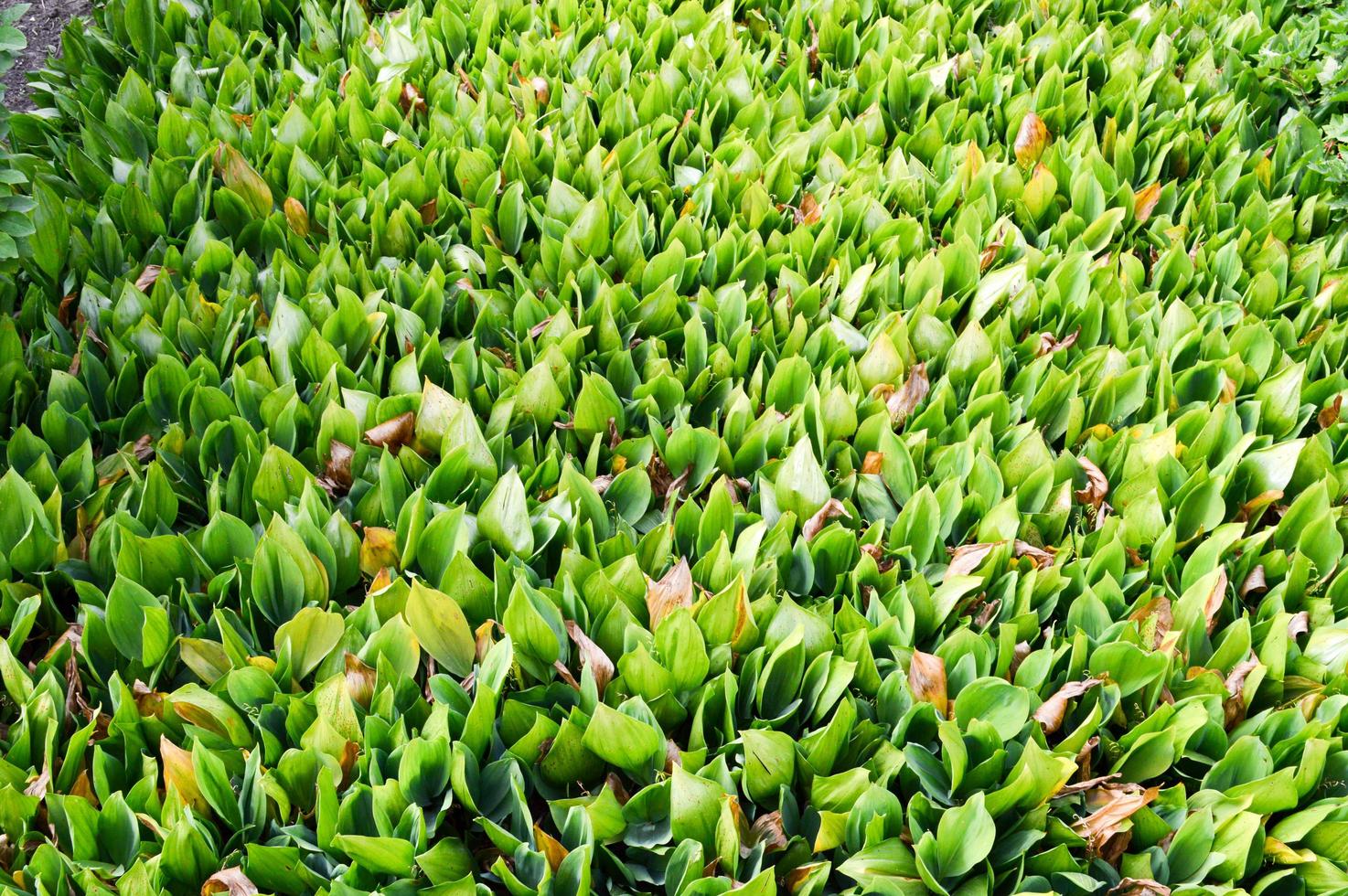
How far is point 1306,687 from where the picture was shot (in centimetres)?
226

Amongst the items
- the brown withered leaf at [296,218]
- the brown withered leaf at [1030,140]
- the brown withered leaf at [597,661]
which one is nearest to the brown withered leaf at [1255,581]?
the brown withered leaf at [597,661]

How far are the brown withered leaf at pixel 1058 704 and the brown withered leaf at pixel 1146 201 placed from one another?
6.31 ft

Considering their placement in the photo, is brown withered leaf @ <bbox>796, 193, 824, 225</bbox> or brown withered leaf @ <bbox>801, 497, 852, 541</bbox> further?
brown withered leaf @ <bbox>796, 193, 824, 225</bbox>

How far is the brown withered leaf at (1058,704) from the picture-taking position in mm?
2145

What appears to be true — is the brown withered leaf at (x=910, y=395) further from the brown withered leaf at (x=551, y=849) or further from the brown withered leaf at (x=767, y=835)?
the brown withered leaf at (x=551, y=849)

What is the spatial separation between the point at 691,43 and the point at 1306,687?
9.81 ft

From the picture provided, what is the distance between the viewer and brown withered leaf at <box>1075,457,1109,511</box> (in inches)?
104

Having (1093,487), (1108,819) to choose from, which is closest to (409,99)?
(1093,487)

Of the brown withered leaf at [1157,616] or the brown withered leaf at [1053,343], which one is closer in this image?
the brown withered leaf at [1157,616]

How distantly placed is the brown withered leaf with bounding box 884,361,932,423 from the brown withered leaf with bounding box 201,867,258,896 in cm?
174

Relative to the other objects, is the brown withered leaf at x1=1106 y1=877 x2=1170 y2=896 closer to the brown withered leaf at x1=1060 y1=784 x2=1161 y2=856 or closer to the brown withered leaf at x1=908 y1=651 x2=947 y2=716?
the brown withered leaf at x1=1060 y1=784 x2=1161 y2=856

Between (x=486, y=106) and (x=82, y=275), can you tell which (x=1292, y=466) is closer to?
(x=486, y=106)

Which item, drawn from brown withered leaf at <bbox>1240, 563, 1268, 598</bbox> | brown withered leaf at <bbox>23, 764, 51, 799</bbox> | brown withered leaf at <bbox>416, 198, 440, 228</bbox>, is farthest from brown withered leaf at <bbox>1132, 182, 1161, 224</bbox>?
brown withered leaf at <bbox>23, 764, 51, 799</bbox>

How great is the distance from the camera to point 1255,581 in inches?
97.8
